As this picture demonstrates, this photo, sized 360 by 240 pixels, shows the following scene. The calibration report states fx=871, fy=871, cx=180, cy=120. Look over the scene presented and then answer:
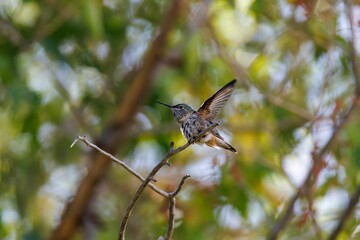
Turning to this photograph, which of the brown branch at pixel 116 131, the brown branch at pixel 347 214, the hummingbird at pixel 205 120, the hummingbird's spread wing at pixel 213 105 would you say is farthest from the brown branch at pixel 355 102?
the brown branch at pixel 116 131

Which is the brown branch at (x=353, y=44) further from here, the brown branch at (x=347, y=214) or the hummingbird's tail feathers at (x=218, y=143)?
the hummingbird's tail feathers at (x=218, y=143)

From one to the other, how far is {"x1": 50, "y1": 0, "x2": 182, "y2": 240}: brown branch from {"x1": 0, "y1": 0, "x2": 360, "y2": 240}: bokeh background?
1 cm

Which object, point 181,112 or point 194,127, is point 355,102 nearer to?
point 181,112

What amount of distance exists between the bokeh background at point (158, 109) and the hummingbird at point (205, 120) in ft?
4.48

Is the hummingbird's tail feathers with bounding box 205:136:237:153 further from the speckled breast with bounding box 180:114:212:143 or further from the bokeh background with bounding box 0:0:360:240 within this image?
the bokeh background with bounding box 0:0:360:240

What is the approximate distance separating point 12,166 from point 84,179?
65 centimetres

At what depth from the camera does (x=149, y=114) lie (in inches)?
309

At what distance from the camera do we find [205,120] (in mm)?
4059

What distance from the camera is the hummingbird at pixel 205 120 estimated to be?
12.9 ft

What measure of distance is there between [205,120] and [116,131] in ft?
11.1

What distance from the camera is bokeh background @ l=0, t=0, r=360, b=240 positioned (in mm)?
6176

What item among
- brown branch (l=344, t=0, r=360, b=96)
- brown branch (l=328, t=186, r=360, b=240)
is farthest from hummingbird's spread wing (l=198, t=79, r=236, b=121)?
brown branch (l=344, t=0, r=360, b=96)

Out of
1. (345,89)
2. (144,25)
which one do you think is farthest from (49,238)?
(345,89)

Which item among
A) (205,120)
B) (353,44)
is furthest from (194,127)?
(353,44)
